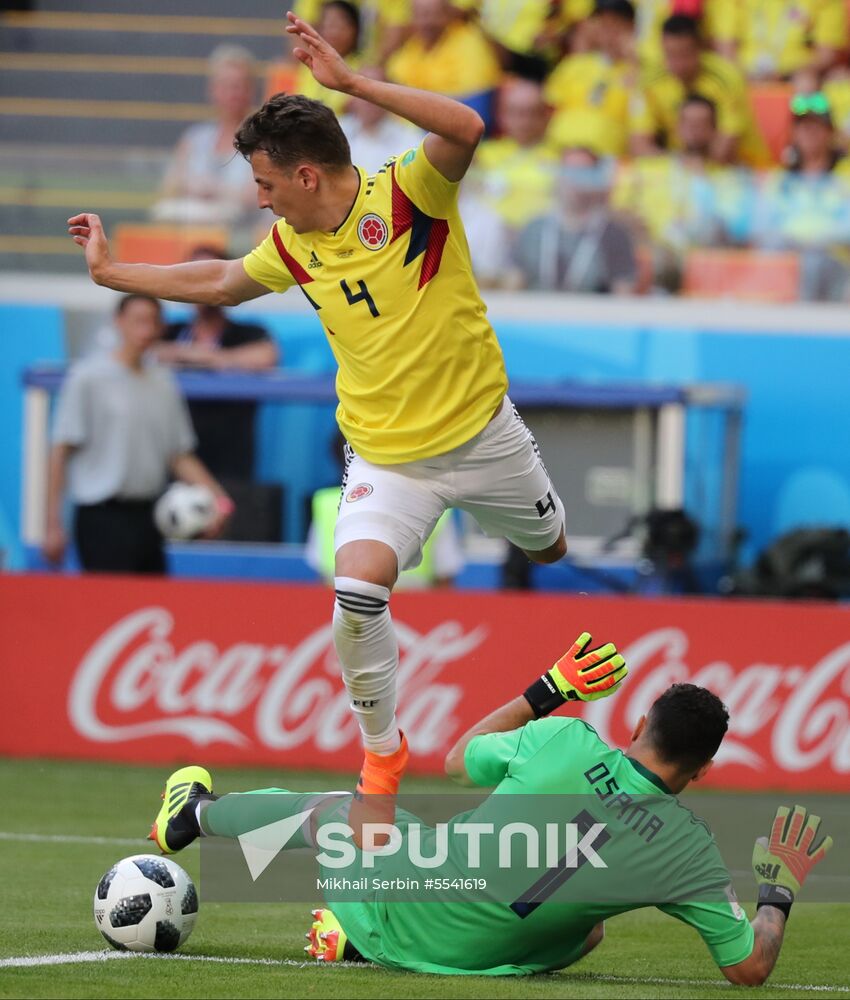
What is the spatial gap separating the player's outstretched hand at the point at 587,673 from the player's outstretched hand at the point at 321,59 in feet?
6.27

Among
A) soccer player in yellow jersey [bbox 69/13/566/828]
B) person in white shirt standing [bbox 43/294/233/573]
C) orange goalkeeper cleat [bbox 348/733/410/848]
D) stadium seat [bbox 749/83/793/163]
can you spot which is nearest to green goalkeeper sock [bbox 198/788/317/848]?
orange goalkeeper cleat [bbox 348/733/410/848]

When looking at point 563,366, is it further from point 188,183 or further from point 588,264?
point 188,183

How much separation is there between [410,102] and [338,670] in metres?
5.74

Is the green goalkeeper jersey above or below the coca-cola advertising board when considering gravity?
above

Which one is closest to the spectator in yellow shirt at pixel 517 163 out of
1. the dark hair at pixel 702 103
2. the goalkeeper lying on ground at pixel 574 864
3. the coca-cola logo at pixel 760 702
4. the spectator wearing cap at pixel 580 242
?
the spectator wearing cap at pixel 580 242

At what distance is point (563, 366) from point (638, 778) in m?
9.92

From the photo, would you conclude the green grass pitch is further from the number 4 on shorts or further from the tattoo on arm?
the number 4 on shorts

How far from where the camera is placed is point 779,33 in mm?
15938

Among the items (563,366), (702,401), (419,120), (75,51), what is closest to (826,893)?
(419,120)

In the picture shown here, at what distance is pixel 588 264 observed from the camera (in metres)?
14.5

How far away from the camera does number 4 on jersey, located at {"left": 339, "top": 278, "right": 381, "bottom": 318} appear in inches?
243

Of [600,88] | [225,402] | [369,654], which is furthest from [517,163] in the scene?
[369,654]

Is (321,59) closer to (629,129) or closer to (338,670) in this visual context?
(338,670)

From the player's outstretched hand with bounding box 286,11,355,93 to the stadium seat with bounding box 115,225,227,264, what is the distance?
27.9ft
